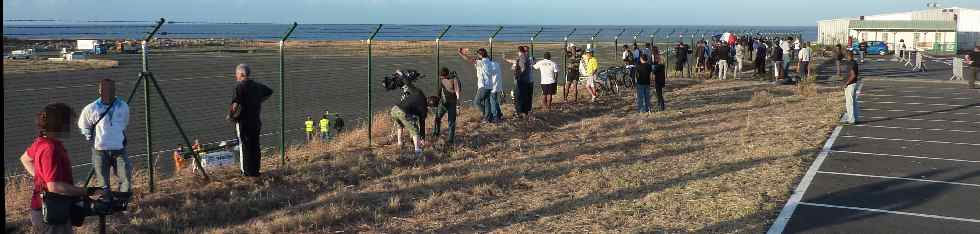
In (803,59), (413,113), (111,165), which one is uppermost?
(803,59)

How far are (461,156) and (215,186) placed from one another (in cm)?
348

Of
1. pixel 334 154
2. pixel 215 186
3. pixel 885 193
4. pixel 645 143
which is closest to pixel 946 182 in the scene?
pixel 885 193

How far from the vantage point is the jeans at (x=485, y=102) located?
1414cm

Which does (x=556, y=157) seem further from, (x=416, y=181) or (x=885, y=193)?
(x=885, y=193)

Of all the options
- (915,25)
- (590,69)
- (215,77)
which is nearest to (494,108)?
(590,69)

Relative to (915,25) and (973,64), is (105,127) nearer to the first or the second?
(973,64)

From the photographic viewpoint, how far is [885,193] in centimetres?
922

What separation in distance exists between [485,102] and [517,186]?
5056 mm

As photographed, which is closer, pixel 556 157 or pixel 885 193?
pixel 885 193

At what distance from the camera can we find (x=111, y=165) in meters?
7.89

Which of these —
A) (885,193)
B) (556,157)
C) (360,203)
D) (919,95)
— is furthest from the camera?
(919,95)

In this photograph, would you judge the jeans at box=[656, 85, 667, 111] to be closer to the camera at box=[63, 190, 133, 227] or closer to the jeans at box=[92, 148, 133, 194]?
the jeans at box=[92, 148, 133, 194]

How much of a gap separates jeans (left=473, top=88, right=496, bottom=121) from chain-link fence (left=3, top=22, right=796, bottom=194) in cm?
102

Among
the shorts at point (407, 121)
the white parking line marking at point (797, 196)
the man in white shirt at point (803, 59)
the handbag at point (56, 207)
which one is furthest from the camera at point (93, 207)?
the man in white shirt at point (803, 59)
